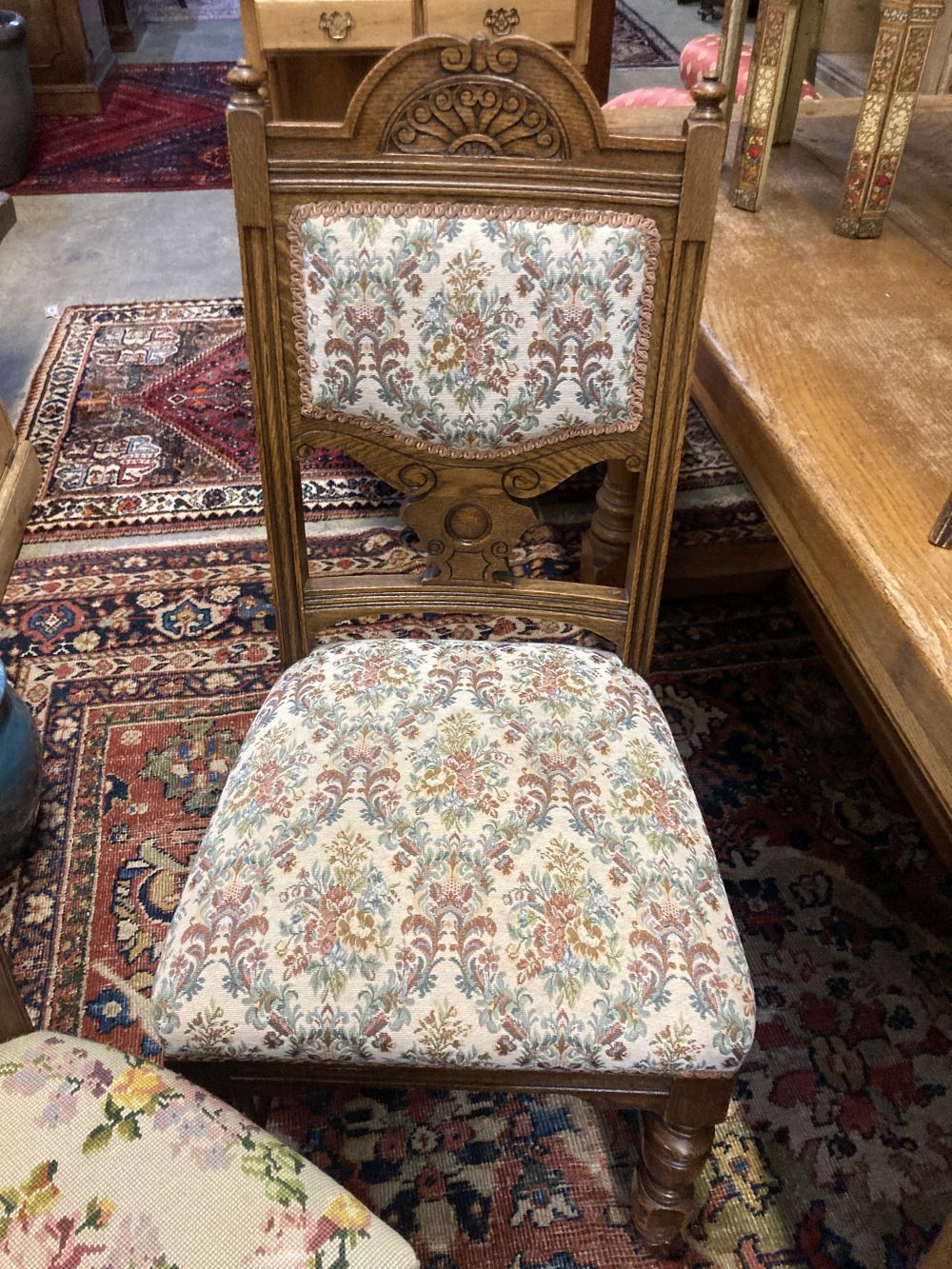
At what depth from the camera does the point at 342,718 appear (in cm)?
112

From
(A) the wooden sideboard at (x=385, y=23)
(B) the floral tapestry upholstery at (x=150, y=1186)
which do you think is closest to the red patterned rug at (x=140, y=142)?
(A) the wooden sideboard at (x=385, y=23)

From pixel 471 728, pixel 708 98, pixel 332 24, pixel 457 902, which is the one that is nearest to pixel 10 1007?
pixel 457 902

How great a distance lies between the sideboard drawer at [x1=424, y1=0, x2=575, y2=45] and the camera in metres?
2.46

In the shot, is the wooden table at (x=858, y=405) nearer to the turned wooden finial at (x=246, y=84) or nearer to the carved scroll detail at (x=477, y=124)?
the carved scroll detail at (x=477, y=124)

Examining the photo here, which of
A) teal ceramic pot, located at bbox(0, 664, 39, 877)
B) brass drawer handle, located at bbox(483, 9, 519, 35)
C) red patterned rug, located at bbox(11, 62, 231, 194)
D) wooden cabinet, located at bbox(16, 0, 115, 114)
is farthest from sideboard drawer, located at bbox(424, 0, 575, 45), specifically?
wooden cabinet, located at bbox(16, 0, 115, 114)

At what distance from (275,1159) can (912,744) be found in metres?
0.62

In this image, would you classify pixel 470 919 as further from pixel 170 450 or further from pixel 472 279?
pixel 170 450

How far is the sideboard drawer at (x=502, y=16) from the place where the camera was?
8.06ft

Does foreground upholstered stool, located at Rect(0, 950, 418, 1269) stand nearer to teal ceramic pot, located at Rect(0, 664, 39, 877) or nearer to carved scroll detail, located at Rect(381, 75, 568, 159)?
teal ceramic pot, located at Rect(0, 664, 39, 877)

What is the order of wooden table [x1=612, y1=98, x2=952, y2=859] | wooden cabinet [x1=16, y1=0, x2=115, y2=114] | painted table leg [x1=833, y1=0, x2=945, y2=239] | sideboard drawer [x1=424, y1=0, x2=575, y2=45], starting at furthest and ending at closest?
wooden cabinet [x1=16, y1=0, x2=115, y2=114] → sideboard drawer [x1=424, y1=0, x2=575, y2=45] → painted table leg [x1=833, y1=0, x2=945, y2=239] → wooden table [x1=612, y1=98, x2=952, y2=859]

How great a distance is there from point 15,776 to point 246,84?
106 cm

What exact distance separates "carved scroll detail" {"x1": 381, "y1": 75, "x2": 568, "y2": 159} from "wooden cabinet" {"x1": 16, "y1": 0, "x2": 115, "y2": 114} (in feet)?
15.1

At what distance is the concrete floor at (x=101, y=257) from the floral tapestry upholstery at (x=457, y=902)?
208cm

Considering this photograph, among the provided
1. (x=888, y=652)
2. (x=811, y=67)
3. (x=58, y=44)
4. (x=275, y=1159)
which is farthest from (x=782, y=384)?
(x=58, y=44)
